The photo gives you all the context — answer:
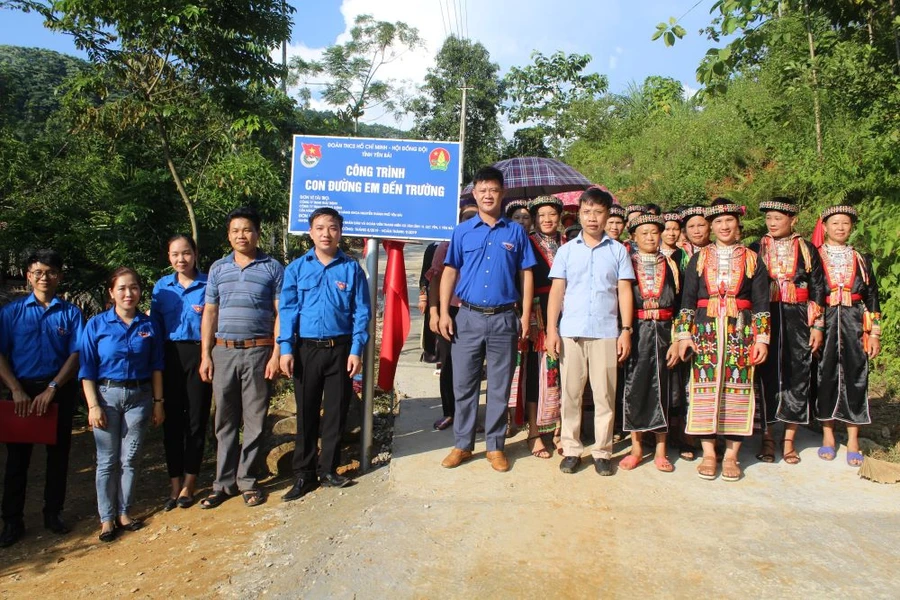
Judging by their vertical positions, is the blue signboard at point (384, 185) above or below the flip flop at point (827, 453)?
above

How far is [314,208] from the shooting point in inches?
171

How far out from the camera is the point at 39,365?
4.00 meters

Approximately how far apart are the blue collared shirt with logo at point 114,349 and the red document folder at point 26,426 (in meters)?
0.34

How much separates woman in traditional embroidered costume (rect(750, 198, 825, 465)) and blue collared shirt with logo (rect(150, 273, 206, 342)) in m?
3.74

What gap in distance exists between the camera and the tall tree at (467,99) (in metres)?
26.0

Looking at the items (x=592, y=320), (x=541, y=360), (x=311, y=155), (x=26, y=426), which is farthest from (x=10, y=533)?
(x=592, y=320)

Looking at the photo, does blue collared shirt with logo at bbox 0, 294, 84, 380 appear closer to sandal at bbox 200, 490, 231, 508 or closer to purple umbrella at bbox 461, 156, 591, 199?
sandal at bbox 200, 490, 231, 508

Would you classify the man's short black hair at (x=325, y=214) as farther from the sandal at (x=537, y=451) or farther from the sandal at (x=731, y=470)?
the sandal at (x=731, y=470)

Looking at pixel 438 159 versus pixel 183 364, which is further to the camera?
pixel 438 159

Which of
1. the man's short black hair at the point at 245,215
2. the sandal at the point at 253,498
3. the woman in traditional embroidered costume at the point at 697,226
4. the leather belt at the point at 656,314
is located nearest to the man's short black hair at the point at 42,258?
the man's short black hair at the point at 245,215

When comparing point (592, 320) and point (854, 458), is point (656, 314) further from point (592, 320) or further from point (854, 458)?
point (854, 458)

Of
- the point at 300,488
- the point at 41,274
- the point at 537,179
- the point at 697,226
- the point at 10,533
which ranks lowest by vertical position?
the point at 10,533

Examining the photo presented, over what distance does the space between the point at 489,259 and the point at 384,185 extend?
0.86 metres

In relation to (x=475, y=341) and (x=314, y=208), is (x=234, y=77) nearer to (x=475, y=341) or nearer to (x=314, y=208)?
(x=314, y=208)
